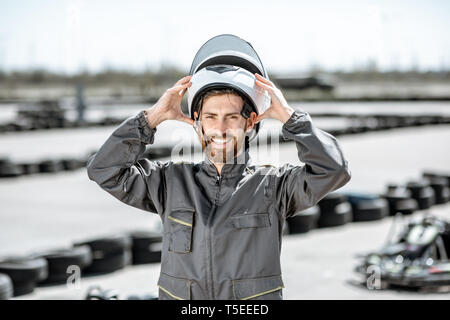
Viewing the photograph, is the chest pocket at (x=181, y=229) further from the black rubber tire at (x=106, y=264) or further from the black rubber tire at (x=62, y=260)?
the black rubber tire at (x=106, y=264)

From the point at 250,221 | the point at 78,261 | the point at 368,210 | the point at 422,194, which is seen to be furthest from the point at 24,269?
the point at 422,194

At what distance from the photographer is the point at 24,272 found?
5297 millimetres

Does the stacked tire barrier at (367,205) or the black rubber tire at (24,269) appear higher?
the stacked tire barrier at (367,205)

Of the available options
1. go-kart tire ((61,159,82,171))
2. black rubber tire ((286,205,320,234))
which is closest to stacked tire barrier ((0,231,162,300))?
black rubber tire ((286,205,320,234))

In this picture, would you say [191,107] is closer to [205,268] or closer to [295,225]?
[205,268]

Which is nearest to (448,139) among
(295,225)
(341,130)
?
(341,130)

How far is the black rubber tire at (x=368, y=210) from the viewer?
27.0 feet

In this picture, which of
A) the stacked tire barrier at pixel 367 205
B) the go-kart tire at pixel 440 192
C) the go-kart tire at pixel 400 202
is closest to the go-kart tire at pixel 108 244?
the stacked tire barrier at pixel 367 205

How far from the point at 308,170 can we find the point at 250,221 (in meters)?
0.23

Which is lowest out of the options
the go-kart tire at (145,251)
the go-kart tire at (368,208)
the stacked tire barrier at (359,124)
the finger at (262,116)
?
the go-kart tire at (145,251)

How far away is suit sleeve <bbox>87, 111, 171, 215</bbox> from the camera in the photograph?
6.28ft

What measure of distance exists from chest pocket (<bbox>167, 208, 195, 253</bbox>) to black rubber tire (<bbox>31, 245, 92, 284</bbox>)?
13.4 feet

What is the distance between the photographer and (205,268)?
1.76 meters

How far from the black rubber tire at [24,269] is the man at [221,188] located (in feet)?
12.1
